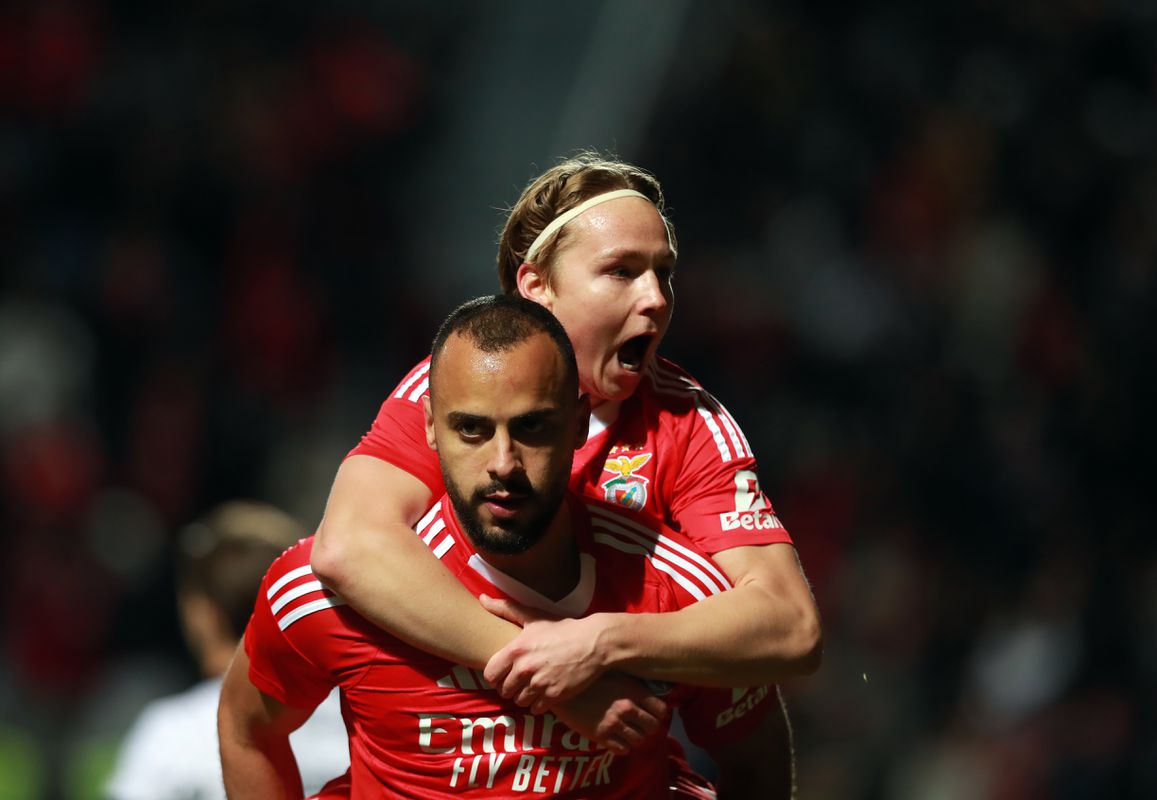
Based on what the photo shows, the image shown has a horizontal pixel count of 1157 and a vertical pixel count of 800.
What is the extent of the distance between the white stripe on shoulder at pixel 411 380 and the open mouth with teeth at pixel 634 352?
41 cm

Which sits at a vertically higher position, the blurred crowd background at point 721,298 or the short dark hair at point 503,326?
the short dark hair at point 503,326

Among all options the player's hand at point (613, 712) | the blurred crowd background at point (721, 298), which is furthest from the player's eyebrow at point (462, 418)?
the blurred crowd background at point (721, 298)

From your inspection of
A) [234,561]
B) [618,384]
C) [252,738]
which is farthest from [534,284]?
[234,561]

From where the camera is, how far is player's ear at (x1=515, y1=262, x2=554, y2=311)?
339 centimetres

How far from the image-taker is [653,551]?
2.98m

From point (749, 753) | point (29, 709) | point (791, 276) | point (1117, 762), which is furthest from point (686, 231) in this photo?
point (749, 753)

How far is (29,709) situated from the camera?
819cm

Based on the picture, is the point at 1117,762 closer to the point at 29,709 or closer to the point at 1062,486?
the point at 1062,486

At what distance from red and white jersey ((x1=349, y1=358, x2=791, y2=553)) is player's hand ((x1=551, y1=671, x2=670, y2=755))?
0.44 m

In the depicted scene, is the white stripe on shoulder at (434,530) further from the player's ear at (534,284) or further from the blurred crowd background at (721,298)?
the blurred crowd background at (721,298)

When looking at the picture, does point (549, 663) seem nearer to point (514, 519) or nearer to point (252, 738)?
point (514, 519)

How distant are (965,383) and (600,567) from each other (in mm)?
7140

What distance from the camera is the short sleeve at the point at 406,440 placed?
9.88ft

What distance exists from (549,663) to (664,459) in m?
0.77
